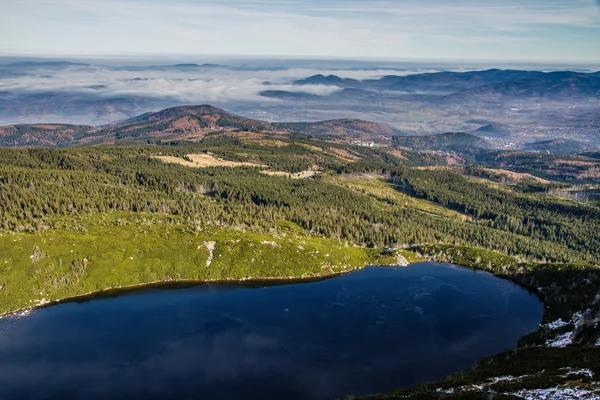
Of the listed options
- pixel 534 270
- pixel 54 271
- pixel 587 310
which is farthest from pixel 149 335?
pixel 534 270

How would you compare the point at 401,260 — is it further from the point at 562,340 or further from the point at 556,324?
the point at 562,340

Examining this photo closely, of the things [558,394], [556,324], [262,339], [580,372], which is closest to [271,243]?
[262,339]

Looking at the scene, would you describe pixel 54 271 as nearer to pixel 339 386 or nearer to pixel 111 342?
pixel 111 342

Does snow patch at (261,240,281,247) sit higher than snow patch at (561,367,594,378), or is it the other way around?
snow patch at (561,367,594,378)

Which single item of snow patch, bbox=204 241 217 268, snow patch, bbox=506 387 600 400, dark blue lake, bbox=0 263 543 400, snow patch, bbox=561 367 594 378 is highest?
snow patch, bbox=506 387 600 400

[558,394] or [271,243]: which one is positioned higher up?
[558,394]

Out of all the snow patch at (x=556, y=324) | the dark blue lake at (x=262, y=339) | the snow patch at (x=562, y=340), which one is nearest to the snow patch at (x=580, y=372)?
the snow patch at (x=562, y=340)

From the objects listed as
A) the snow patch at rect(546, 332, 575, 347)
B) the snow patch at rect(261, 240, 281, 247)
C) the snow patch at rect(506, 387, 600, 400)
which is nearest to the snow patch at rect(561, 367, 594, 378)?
the snow patch at rect(506, 387, 600, 400)

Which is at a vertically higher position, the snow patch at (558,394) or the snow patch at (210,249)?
the snow patch at (558,394)

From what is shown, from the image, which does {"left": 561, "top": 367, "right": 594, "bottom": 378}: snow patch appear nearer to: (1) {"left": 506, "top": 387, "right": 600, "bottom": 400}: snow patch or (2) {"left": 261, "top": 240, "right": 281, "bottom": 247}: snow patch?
(1) {"left": 506, "top": 387, "right": 600, "bottom": 400}: snow patch

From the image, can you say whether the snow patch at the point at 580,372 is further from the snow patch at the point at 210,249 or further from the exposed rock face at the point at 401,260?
the snow patch at the point at 210,249
